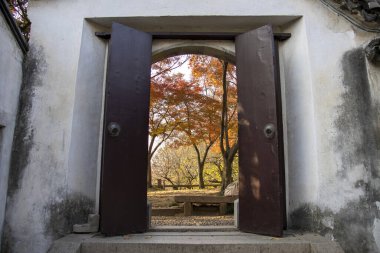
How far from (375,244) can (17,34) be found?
527 centimetres

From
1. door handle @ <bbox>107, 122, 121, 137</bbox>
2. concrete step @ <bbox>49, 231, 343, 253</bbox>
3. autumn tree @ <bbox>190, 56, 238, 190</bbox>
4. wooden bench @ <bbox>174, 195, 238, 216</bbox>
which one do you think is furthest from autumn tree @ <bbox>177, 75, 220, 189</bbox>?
concrete step @ <bbox>49, 231, 343, 253</bbox>

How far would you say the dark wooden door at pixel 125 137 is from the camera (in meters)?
3.97

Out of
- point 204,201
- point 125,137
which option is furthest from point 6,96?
point 204,201

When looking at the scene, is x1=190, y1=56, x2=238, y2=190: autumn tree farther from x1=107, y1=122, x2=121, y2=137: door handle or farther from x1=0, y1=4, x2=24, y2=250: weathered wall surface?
x1=0, y1=4, x2=24, y2=250: weathered wall surface

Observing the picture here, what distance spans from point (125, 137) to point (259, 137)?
1.81 meters

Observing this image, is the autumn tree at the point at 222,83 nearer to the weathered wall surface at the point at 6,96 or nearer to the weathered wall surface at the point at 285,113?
the weathered wall surface at the point at 285,113

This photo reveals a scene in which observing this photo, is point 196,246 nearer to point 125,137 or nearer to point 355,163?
point 125,137

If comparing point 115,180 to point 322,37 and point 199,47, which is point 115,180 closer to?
point 199,47

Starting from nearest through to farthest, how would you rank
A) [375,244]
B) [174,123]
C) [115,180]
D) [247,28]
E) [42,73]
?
[375,244] → [115,180] → [42,73] → [247,28] → [174,123]

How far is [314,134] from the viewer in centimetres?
405

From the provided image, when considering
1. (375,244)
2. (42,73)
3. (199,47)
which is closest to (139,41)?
(199,47)

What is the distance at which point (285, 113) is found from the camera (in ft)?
15.0

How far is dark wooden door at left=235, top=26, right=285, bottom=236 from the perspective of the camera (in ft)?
13.0

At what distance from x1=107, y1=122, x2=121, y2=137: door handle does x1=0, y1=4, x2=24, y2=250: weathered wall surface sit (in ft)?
4.17
